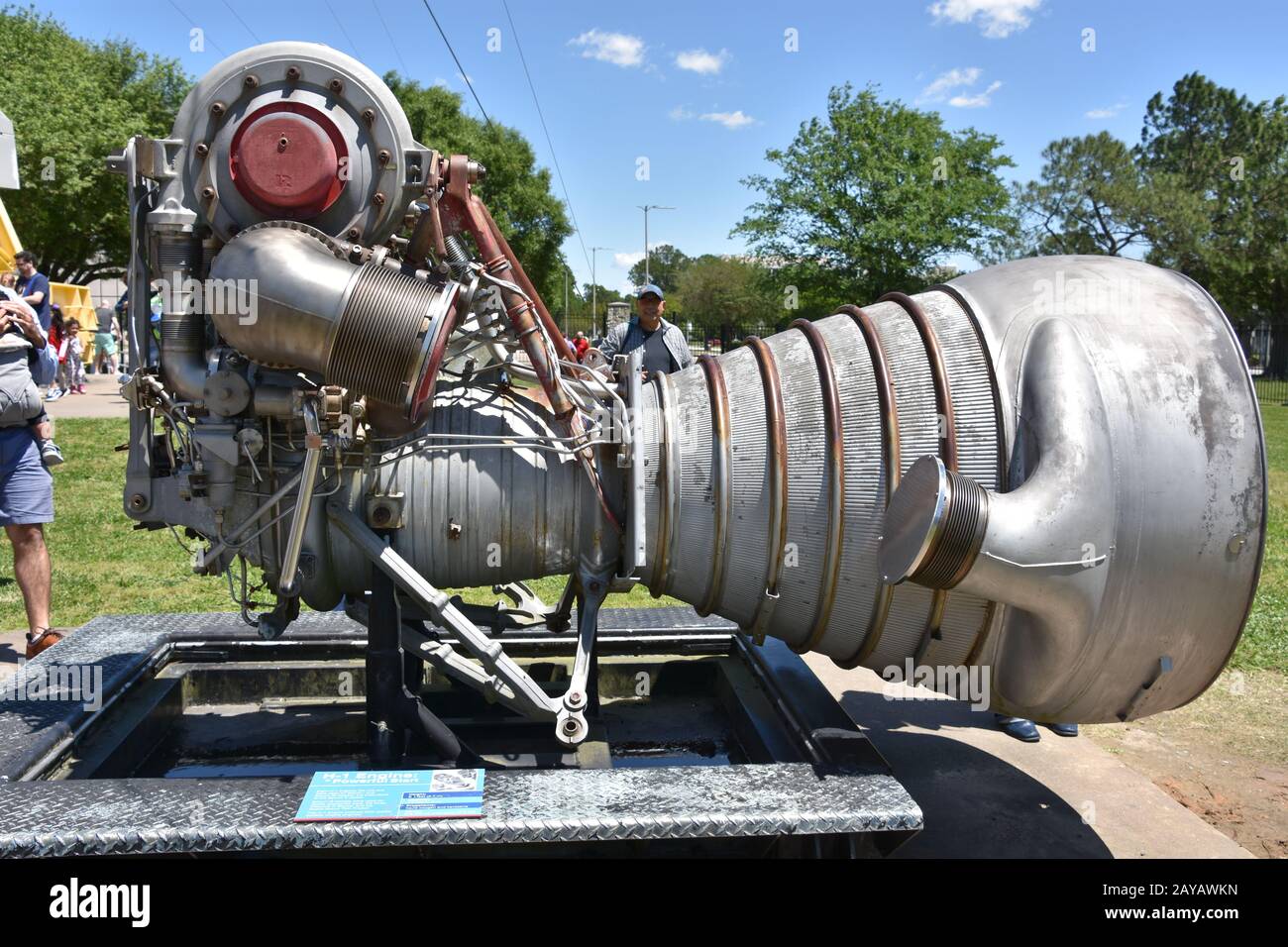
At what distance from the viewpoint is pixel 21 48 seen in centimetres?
3209

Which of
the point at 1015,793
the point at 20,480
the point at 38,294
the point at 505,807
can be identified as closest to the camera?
the point at 505,807

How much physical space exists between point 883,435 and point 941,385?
0.86 ft

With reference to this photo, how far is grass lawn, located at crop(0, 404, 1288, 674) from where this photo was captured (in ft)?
22.3

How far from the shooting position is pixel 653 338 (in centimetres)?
730

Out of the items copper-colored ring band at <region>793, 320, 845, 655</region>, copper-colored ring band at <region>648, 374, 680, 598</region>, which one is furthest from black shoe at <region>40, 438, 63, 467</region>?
copper-colored ring band at <region>793, 320, 845, 655</region>

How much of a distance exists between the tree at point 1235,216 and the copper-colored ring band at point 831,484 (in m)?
36.8

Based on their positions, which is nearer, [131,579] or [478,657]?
[478,657]

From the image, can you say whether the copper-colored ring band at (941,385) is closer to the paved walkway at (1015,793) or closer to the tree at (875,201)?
the paved walkway at (1015,793)

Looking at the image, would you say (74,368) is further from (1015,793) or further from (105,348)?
(1015,793)

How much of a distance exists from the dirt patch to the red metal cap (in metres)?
4.41

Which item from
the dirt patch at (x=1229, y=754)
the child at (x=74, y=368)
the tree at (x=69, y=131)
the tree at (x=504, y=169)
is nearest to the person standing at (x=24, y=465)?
the dirt patch at (x=1229, y=754)

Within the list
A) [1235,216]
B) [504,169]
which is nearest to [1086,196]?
[1235,216]

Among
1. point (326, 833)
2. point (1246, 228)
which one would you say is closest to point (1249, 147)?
point (1246, 228)

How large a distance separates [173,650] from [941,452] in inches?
142
